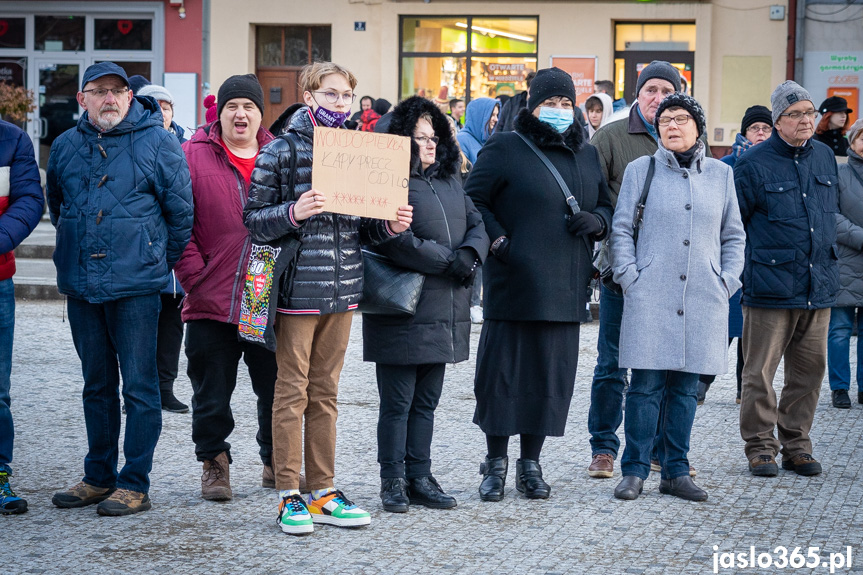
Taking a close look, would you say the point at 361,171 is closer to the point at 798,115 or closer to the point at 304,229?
the point at 304,229

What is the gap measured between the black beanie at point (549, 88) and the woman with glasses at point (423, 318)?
1.61ft

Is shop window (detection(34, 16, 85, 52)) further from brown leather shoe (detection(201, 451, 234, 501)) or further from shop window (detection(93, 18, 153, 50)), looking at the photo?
brown leather shoe (detection(201, 451, 234, 501))

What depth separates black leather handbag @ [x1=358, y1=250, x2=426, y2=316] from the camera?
18.2 feet

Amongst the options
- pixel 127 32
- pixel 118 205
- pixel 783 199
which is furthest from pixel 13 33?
pixel 783 199

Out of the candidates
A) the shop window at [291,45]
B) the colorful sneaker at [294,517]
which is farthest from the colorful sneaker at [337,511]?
the shop window at [291,45]

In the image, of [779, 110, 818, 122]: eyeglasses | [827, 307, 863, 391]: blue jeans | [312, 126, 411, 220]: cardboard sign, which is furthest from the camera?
[827, 307, 863, 391]: blue jeans

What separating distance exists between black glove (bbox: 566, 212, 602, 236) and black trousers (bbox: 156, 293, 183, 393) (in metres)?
3.29

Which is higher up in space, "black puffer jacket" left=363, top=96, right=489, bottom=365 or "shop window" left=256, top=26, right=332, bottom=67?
"shop window" left=256, top=26, right=332, bottom=67

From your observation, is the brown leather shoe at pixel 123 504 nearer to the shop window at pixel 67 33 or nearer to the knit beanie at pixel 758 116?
the knit beanie at pixel 758 116

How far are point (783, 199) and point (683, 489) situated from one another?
1.76 m

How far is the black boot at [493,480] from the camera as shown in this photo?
5879mm

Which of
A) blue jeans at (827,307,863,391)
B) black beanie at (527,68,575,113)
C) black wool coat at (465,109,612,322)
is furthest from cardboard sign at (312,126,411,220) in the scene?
blue jeans at (827,307,863,391)

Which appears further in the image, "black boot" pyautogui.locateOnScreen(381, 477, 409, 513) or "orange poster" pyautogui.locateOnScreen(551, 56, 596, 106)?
"orange poster" pyautogui.locateOnScreen(551, 56, 596, 106)

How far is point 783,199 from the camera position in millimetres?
6520
